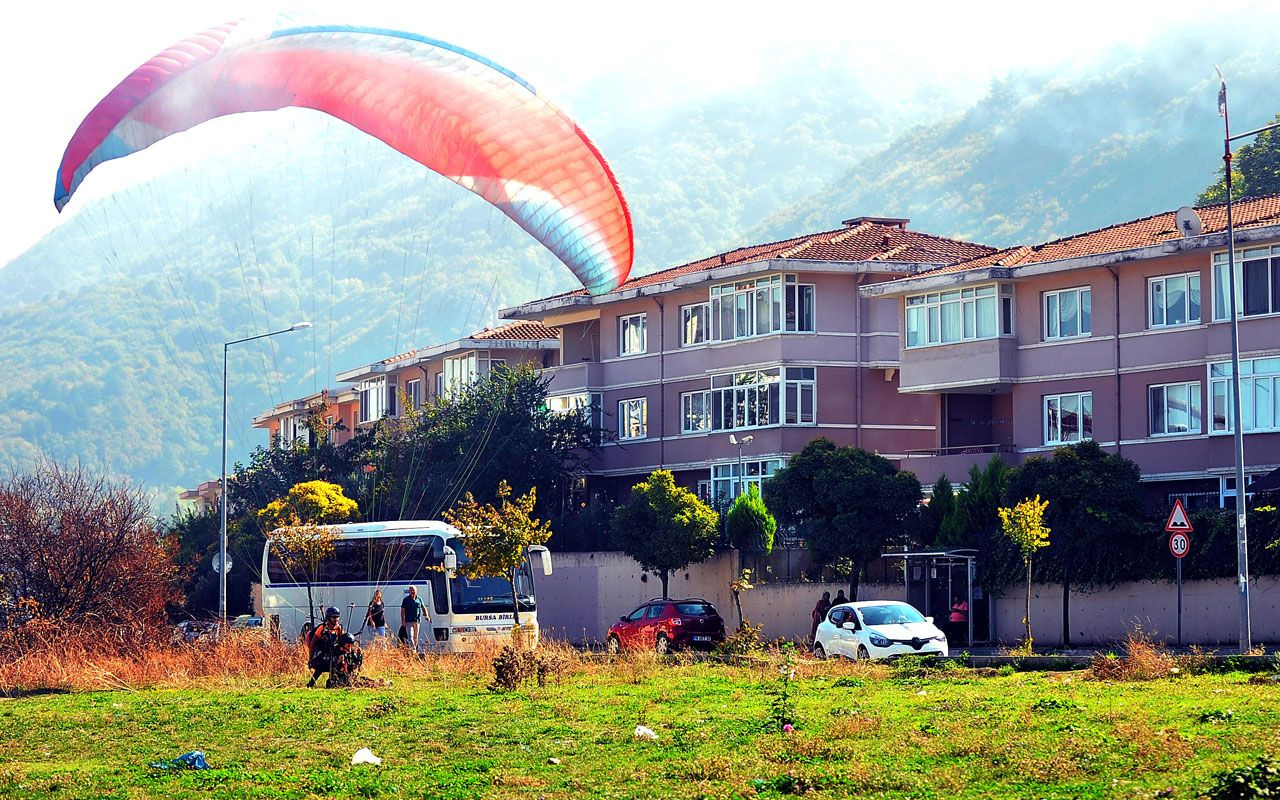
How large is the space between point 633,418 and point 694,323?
14.2 ft

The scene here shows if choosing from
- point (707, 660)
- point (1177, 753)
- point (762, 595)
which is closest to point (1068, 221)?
point (762, 595)

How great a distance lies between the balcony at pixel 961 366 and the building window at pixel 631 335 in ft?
37.7

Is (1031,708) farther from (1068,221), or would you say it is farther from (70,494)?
(1068,221)

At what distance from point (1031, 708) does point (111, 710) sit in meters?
11.3

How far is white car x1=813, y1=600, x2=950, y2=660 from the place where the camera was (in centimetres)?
2995

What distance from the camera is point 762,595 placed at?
4341cm

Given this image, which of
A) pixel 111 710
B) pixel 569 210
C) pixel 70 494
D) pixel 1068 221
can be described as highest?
pixel 1068 221

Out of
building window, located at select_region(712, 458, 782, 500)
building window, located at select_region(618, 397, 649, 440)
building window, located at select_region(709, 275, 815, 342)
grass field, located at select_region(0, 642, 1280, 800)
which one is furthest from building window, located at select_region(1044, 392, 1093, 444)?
grass field, located at select_region(0, 642, 1280, 800)

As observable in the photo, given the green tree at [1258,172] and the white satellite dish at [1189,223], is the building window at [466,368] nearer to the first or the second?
the green tree at [1258,172]

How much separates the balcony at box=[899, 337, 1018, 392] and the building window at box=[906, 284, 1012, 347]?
10.8 inches

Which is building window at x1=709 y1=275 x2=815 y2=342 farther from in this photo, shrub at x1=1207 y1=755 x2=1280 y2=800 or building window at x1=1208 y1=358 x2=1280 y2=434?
shrub at x1=1207 y1=755 x2=1280 y2=800

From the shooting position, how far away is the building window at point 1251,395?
3912 centimetres

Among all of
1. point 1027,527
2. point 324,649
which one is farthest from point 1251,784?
point 1027,527

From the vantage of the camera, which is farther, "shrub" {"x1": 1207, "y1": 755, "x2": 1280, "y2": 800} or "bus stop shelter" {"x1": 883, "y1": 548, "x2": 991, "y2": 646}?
"bus stop shelter" {"x1": 883, "y1": 548, "x2": 991, "y2": 646}
